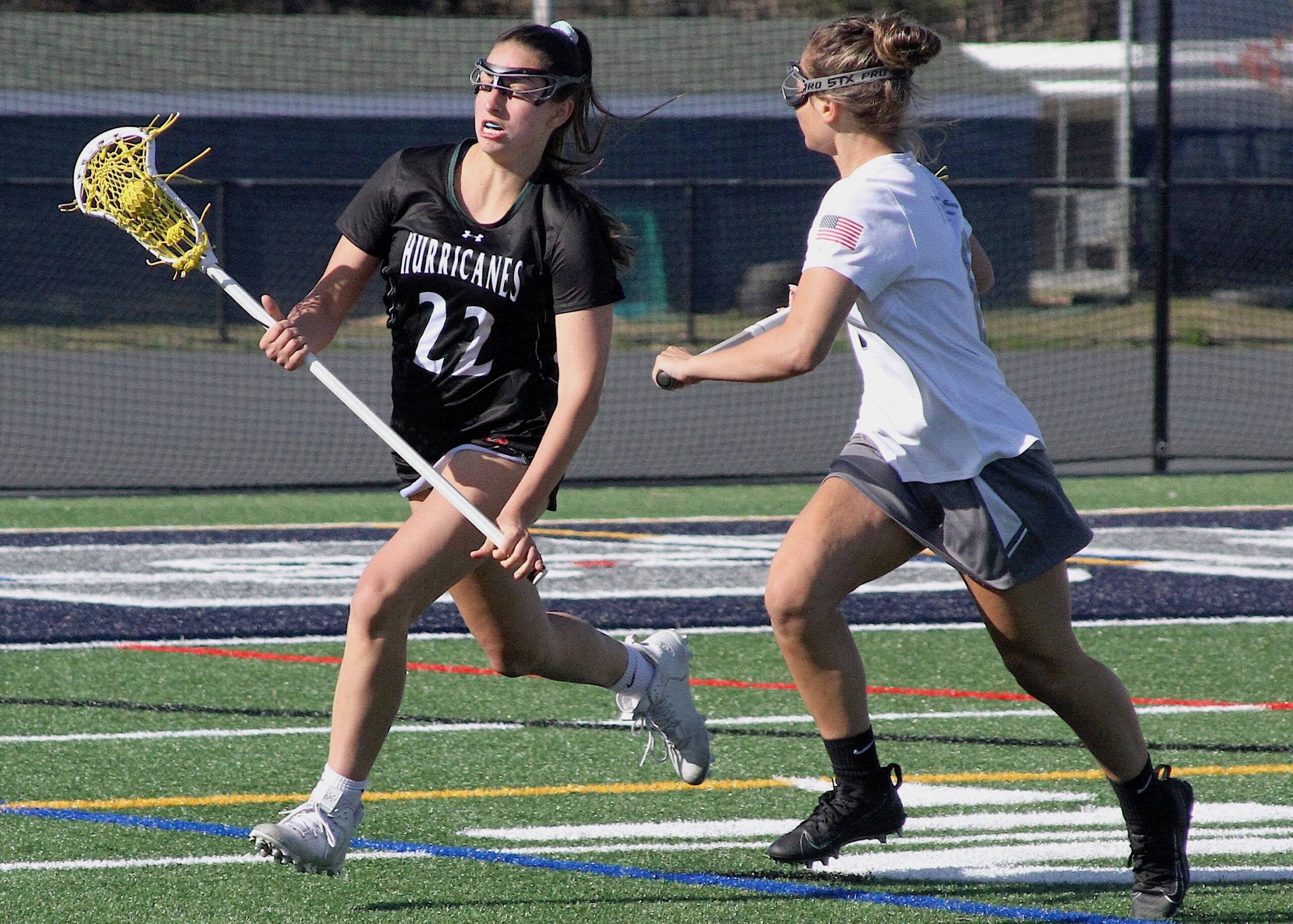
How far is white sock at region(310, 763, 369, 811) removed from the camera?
3787mm

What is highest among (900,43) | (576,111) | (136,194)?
(900,43)

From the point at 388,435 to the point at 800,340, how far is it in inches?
42.5

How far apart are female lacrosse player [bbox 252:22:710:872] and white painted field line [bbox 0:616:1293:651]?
268 cm

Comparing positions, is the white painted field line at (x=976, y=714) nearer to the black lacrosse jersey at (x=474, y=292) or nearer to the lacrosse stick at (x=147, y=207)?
the lacrosse stick at (x=147, y=207)

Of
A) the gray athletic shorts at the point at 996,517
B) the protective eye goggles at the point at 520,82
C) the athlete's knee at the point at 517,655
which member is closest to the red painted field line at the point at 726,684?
the athlete's knee at the point at 517,655

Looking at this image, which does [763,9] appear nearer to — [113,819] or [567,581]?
[567,581]

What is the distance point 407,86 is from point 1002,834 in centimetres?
2400

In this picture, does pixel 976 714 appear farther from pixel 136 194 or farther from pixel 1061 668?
pixel 136 194

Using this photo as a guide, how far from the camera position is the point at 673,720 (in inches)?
186

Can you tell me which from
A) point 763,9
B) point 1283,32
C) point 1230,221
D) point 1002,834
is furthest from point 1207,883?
point 763,9

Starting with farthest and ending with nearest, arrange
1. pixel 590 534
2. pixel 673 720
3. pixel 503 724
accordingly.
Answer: pixel 590 534 → pixel 503 724 → pixel 673 720

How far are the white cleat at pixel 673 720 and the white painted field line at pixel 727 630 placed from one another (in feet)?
6.82

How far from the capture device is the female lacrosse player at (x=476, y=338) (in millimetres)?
3875

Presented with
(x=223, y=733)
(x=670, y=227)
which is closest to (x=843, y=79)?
(x=223, y=733)
